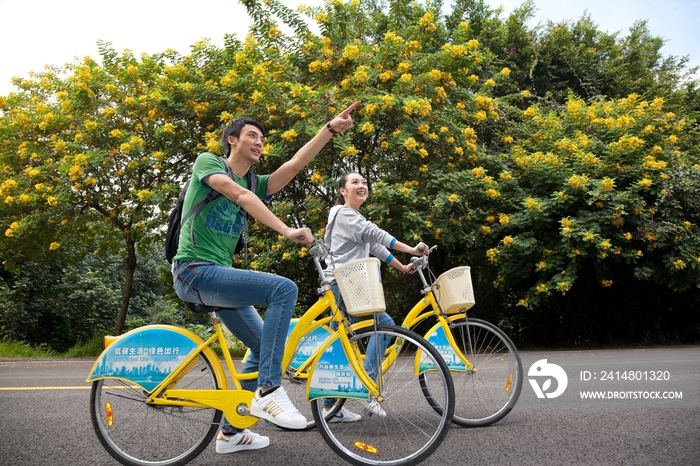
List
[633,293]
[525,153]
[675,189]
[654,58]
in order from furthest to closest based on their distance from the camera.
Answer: [654,58] → [633,293] → [525,153] → [675,189]

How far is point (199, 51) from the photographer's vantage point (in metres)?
11.5

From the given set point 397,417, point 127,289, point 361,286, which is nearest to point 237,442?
point 397,417

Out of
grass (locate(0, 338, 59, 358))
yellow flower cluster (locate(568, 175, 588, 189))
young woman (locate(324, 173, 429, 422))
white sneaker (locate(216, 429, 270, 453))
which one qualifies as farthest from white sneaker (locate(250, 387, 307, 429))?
grass (locate(0, 338, 59, 358))

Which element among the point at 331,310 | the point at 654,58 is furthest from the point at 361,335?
the point at 654,58

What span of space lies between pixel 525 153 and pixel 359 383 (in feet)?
27.0

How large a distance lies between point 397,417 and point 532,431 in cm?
110

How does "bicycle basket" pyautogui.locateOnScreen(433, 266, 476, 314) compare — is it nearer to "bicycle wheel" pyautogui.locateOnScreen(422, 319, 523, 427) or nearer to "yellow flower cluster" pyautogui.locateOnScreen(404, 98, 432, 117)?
"bicycle wheel" pyautogui.locateOnScreen(422, 319, 523, 427)

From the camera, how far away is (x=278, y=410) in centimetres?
324

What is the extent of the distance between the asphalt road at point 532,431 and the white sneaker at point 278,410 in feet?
1.26

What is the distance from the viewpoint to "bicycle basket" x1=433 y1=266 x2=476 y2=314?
4.32 meters

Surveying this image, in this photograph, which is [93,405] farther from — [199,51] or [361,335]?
[199,51]

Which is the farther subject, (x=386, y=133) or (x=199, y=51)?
(x=199, y=51)

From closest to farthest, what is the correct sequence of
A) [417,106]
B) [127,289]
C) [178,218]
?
[178,218] < [417,106] < [127,289]

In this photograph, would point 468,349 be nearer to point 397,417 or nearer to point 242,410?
point 397,417
